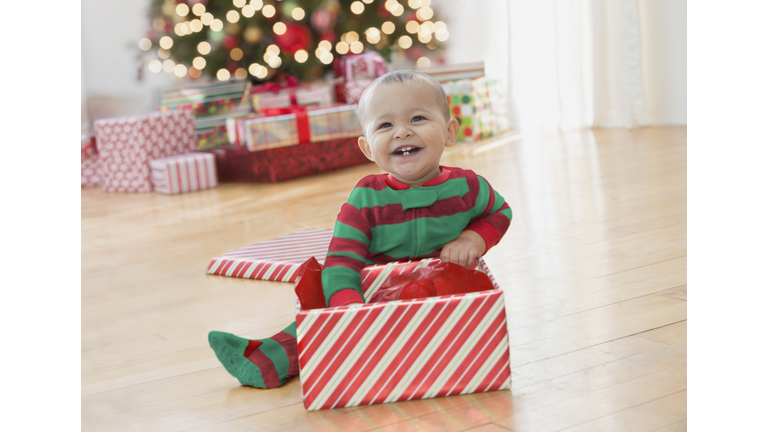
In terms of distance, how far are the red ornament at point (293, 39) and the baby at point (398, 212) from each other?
253 cm

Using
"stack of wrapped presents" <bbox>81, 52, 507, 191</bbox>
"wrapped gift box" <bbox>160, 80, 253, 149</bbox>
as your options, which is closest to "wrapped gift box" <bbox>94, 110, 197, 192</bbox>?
"stack of wrapped presents" <bbox>81, 52, 507, 191</bbox>

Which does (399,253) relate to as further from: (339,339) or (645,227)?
(645,227)

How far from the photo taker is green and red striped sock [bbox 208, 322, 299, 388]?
3.07ft

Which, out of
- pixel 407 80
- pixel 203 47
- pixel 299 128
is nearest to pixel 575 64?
pixel 299 128

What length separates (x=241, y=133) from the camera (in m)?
3.08

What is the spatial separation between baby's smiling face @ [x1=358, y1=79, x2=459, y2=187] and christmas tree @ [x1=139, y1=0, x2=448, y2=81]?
2560mm

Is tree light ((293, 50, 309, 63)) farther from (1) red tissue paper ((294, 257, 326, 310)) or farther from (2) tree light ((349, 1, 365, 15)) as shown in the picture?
(1) red tissue paper ((294, 257, 326, 310))

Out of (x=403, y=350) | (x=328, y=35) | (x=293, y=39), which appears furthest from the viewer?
(x=328, y=35)

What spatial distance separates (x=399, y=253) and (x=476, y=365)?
10.1 inches

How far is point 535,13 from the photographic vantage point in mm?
3811

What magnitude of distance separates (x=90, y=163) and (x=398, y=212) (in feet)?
9.19

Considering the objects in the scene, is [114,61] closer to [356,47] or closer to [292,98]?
[292,98]

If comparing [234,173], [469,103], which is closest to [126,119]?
[234,173]
